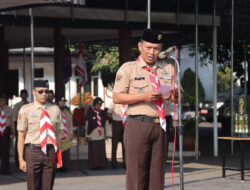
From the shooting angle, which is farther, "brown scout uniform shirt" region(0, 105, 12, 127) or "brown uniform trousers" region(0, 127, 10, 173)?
"brown scout uniform shirt" region(0, 105, 12, 127)

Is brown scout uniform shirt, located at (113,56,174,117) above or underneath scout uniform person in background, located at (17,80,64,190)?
above

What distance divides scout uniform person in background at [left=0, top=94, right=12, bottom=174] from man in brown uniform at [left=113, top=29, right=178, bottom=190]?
896cm

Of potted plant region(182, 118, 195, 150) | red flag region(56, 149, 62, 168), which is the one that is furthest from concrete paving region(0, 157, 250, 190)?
red flag region(56, 149, 62, 168)

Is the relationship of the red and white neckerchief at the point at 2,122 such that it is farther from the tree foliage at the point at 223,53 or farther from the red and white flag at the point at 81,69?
the tree foliage at the point at 223,53

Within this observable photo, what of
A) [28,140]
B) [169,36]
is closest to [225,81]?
[169,36]

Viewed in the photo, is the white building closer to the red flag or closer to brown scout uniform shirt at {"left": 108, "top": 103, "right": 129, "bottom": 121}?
brown scout uniform shirt at {"left": 108, "top": 103, "right": 129, "bottom": 121}

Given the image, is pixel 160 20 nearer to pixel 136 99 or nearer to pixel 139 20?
pixel 139 20

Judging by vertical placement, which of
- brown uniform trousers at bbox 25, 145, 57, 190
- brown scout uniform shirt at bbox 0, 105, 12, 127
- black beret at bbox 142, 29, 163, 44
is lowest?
brown uniform trousers at bbox 25, 145, 57, 190

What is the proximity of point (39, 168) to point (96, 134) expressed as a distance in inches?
313

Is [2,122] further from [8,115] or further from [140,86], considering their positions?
[140,86]

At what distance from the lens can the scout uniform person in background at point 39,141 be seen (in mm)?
7984

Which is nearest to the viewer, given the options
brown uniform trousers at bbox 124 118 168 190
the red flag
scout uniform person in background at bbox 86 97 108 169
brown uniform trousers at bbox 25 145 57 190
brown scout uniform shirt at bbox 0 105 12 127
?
brown uniform trousers at bbox 124 118 168 190

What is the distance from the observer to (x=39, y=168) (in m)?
8.01

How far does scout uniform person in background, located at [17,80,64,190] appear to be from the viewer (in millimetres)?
7984
